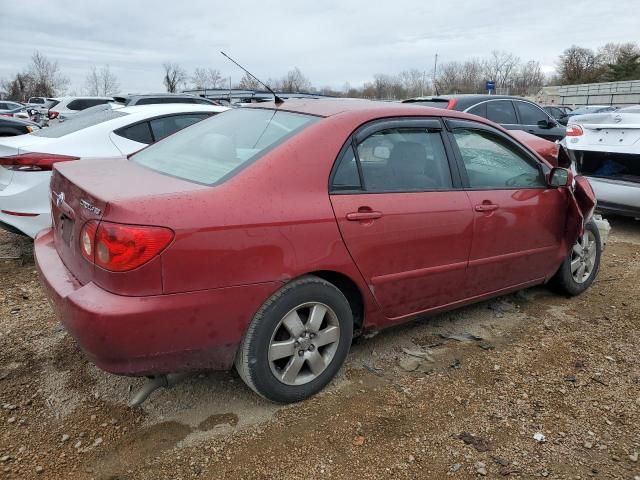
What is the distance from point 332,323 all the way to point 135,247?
1119 millimetres

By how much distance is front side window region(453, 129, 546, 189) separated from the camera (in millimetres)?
3484

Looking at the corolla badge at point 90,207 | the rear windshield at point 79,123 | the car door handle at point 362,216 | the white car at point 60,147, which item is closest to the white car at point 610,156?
the car door handle at point 362,216

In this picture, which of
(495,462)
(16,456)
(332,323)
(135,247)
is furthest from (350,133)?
(16,456)

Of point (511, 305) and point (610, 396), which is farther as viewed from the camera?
point (511, 305)

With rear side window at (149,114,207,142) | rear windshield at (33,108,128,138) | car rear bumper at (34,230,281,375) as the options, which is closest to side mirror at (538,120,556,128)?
rear side window at (149,114,207,142)

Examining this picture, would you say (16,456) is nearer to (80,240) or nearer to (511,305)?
(80,240)

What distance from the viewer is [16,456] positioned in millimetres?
2428

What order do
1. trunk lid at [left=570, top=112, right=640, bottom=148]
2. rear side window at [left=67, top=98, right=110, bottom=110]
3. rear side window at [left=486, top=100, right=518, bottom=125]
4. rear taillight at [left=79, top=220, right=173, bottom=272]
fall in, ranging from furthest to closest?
rear side window at [left=67, top=98, right=110, bottom=110]
rear side window at [left=486, top=100, right=518, bottom=125]
trunk lid at [left=570, top=112, right=640, bottom=148]
rear taillight at [left=79, top=220, right=173, bottom=272]

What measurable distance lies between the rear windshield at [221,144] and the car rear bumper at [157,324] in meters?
0.59

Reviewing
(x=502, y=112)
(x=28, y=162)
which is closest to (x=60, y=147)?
(x=28, y=162)

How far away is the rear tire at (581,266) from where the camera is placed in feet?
14.0

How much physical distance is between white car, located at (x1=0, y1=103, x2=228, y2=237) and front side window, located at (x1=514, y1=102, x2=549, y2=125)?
6.02m

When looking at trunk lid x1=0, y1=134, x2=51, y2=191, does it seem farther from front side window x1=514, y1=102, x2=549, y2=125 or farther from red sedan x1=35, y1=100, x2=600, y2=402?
front side window x1=514, y1=102, x2=549, y2=125

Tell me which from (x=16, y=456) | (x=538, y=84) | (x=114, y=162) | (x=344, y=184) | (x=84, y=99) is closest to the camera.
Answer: (x=16, y=456)
